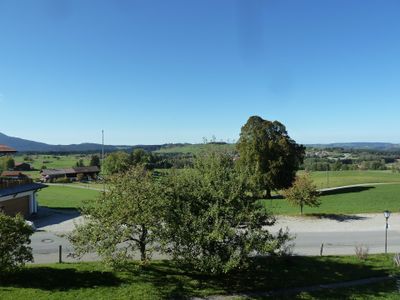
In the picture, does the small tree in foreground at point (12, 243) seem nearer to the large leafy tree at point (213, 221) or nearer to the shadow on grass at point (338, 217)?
the large leafy tree at point (213, 221)

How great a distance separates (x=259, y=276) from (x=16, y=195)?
83.8ft

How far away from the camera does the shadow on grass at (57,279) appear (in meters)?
14.6

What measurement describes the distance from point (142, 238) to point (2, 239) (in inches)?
207

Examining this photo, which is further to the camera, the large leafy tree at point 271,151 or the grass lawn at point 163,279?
the large leafy tree at point 271,151

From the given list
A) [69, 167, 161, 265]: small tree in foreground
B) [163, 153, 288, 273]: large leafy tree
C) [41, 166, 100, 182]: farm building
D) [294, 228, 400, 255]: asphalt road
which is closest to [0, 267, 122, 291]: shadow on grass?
[69, 167, 161, 265]: small tree in foreground

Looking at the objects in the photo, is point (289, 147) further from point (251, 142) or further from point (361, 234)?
point (361, 234)

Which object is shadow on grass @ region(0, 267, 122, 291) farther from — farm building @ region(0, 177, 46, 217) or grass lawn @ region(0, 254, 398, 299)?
farm building @ region(0, 177, 46, 217)

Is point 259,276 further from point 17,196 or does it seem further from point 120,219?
point 17,196

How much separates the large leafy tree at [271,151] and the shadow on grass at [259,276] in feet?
104

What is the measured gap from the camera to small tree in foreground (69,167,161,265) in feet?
47.4

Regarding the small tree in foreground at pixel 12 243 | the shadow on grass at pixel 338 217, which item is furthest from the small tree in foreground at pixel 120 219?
the shadow on grass at pixel 338 217

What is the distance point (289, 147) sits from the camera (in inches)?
2101

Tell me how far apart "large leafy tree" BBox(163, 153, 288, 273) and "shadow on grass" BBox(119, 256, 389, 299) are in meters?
1.12

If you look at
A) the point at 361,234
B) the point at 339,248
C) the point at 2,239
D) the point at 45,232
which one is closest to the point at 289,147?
the point at 361,234
